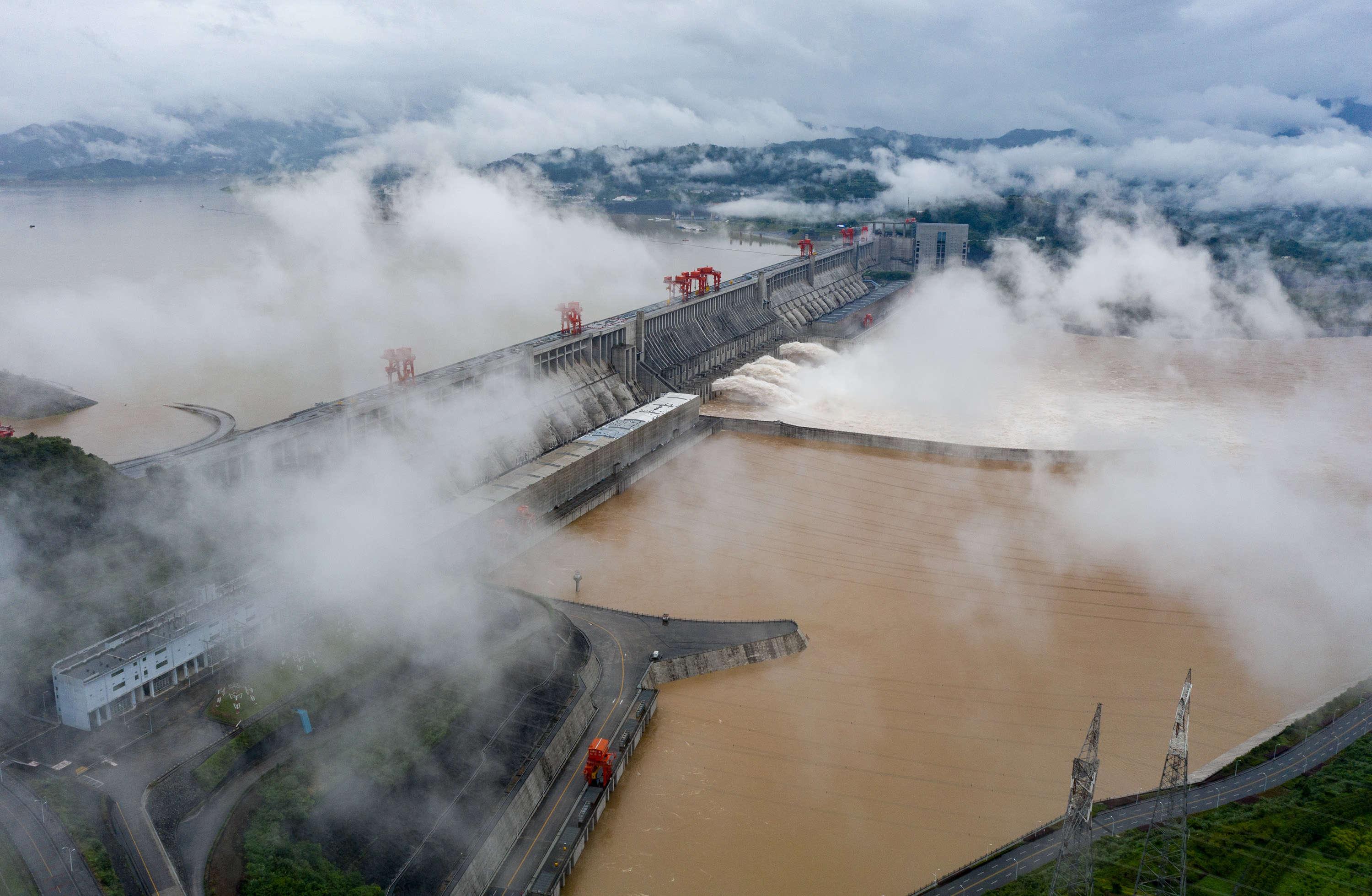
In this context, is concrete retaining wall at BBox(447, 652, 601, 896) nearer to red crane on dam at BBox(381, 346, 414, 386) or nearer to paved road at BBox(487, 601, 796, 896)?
paved road at BBox(487, 601, 796, 896)

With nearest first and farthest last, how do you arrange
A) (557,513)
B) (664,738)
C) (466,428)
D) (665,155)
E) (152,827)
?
(152,827) → (664,738) → (557,513) → (466,428) → (665,155)

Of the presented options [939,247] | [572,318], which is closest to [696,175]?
[939,247]

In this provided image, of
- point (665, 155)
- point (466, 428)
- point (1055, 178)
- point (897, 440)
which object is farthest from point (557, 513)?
point (665, 155)

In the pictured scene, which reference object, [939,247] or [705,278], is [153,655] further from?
[939,247]

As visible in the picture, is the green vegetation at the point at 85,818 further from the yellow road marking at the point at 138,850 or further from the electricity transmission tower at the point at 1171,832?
the electricity transmission tower at the point at 1171,832

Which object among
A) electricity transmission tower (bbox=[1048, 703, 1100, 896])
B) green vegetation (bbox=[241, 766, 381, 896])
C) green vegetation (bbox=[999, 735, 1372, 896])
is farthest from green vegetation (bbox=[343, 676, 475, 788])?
electricity transmission tower (bbox=[1048, 703, 1100, 896])

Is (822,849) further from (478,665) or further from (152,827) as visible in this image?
(152,827)
